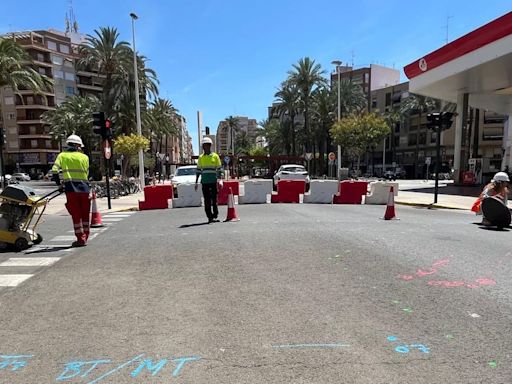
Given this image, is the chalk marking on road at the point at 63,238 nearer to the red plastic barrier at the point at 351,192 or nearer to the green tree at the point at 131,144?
the red plastic barrier at the point at 351,192

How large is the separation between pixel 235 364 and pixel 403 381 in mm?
1196

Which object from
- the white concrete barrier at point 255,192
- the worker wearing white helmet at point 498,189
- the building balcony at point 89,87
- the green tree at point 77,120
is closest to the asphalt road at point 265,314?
the worker wearing white helmet at point 498,189

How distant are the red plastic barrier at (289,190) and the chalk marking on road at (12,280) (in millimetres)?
11304

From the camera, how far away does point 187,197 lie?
50.1ft

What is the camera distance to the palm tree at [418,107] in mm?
65250

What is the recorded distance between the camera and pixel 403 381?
278 centimetres

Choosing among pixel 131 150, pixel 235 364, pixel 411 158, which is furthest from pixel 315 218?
pixel 411 158

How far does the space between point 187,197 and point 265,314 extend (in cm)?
1166

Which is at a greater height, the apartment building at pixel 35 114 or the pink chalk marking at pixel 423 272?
the apartment building at pixel 35 114

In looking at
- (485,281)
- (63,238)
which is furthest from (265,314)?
(63,238)

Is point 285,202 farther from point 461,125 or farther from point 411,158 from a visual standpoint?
point 411,158

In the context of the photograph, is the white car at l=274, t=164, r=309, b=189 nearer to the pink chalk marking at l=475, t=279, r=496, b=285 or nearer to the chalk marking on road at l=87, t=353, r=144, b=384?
the pink chalk marking at l=475, t=279, r=496, b=285

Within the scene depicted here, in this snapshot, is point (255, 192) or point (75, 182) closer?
point (75, 182)

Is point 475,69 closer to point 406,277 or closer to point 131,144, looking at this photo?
point 406,277
